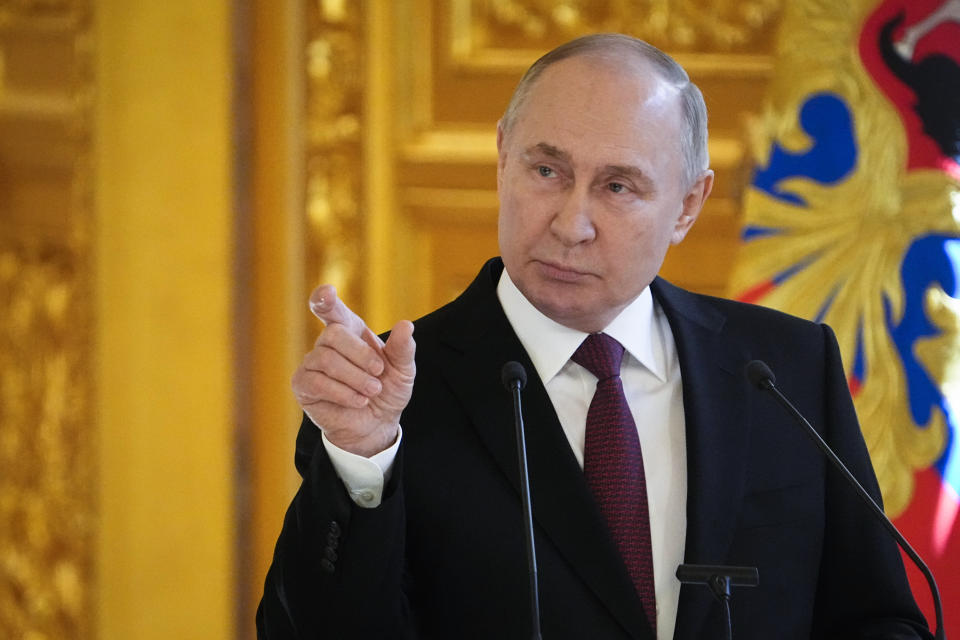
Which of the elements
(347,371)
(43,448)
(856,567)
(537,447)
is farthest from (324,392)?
(43,448)

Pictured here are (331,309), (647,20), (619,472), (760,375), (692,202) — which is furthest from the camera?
(647,20)

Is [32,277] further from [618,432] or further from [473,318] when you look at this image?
[618,432]

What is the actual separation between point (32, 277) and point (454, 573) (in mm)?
1900

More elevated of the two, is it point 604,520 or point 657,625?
point 604,520

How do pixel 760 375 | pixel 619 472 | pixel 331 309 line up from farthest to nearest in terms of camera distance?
pixel 619 472
pixel 760 375
pixel 331 309

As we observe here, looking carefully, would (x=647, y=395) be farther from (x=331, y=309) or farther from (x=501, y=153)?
(x=331, y=309)

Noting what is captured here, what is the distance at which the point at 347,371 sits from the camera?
1.18m

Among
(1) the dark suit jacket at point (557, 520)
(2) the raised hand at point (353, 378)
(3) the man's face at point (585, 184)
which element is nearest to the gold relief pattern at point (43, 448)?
(1) the dark suit jacket at point (557, 520)

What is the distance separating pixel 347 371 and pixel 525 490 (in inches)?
8.9

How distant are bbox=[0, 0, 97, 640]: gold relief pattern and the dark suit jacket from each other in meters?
1.58

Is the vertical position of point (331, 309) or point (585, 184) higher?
point (585, 184)

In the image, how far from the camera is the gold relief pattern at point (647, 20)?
272 cm

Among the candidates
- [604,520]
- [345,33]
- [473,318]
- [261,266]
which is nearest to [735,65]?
[345,33]

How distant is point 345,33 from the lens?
279 cm
